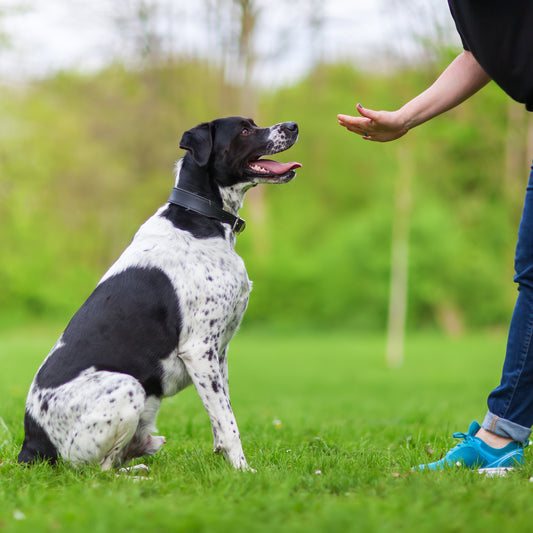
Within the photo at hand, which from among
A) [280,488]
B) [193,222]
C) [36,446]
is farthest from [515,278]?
[36,446]

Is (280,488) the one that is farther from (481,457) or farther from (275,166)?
(275,166)

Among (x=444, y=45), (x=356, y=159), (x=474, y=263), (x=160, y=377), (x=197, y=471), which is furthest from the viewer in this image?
(x=356, y=159)

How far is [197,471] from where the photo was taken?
2.93 metres

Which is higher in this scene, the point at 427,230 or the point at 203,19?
the point at 203,19

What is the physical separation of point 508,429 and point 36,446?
215 cm

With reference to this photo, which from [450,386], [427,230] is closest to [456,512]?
[450,386]

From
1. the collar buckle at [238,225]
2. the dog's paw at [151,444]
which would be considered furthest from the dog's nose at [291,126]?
the dog's paw at [151,444]

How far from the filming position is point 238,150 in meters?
3.72

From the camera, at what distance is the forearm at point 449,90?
321 centimetres

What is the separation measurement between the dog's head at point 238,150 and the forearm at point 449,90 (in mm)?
711

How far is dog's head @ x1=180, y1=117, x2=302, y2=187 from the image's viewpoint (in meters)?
3.61

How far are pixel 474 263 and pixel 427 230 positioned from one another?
333cm

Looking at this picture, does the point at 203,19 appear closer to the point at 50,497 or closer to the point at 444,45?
the point at 444,45

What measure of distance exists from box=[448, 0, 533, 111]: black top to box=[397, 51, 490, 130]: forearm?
206 millimetres
